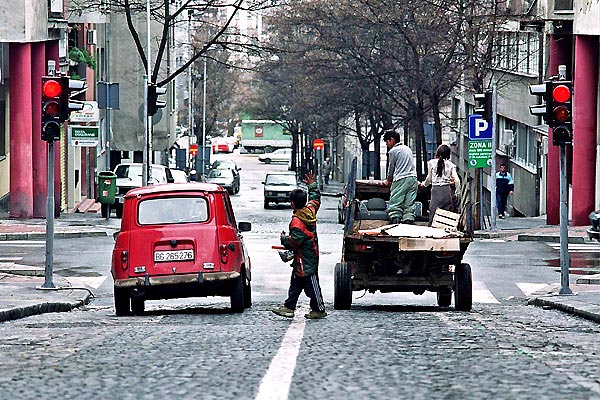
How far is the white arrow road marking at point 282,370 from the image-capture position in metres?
8.27

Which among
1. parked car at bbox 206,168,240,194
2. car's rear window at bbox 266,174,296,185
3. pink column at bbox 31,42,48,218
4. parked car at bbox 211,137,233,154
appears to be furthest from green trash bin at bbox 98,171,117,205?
parked car at bbox 211,137,233,154

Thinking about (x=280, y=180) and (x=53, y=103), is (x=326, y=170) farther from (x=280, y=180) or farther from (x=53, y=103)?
(x=53, y=103)

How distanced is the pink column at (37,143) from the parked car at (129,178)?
3.56 m

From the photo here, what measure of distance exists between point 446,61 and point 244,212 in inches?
550

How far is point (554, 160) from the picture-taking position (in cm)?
3781

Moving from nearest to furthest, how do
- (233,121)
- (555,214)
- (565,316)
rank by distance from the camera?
(565,316) → (555,214) → (233,121)

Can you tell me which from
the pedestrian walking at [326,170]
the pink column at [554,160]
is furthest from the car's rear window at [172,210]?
the pedestrian walking at [326,170]

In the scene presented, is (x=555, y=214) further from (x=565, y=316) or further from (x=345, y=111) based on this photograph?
(x=345, y=111)

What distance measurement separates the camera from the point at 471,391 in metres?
8.32

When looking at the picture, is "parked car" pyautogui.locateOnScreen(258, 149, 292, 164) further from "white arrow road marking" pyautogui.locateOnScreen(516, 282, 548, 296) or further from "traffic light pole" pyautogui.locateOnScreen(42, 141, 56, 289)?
"traffic light pole" pyautogui.locateOnScreen(42, 141, 56, 289)

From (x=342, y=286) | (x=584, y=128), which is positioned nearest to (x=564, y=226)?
(x=342, y=286)

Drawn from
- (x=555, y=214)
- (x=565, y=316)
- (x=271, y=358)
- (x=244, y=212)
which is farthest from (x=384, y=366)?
(x=244, y=212)

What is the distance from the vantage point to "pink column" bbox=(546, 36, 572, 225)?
3734cm

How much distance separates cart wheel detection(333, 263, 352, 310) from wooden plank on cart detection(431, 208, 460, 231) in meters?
1.32
